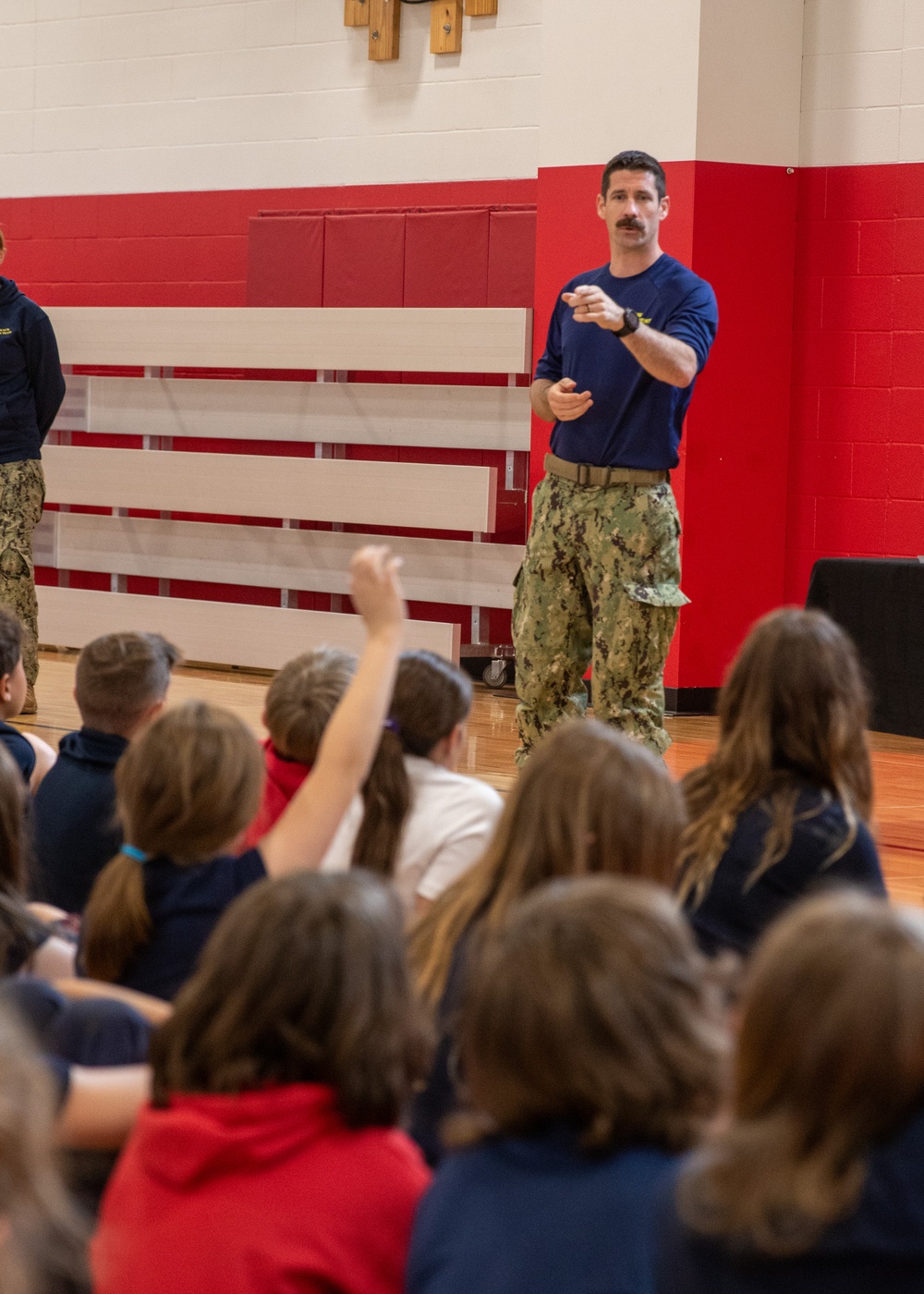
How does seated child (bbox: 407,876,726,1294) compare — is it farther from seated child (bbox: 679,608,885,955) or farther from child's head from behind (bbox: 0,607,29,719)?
child's head from behind (bbox: 0,607,29,719)

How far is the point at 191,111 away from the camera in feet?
24.7

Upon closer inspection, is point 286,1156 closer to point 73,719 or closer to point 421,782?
point 421,782

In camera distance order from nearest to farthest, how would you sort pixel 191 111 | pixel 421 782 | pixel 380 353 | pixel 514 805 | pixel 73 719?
pixel 514 805 < pixel 421 782 < pixel 73 719 < pixel 380 353 < pixel 191 111

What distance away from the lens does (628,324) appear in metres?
3.68

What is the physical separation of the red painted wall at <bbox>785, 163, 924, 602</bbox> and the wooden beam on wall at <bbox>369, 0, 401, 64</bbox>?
194cm


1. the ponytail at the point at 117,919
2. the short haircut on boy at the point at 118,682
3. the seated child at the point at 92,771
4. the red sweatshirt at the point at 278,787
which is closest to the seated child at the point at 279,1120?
the ponytail at the point at 117,919

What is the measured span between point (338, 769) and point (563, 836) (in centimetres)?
42

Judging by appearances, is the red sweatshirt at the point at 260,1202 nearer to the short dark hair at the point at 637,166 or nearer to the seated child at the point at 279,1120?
the seated child at the point at 279,1120

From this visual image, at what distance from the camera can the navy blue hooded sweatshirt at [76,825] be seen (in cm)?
253

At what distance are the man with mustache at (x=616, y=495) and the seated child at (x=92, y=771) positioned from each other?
1447 millimetres

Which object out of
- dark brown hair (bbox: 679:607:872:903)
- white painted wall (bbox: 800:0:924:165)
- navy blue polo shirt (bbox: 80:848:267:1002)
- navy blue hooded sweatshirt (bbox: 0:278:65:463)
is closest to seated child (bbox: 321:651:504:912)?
dark brown hair (bbox: 679:607:872:903)

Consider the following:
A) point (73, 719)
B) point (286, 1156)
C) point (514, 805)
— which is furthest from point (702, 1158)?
point (73, 719)

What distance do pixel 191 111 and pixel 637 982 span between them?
7101 millimetres

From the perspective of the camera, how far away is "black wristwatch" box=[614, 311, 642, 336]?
12.1 feet
